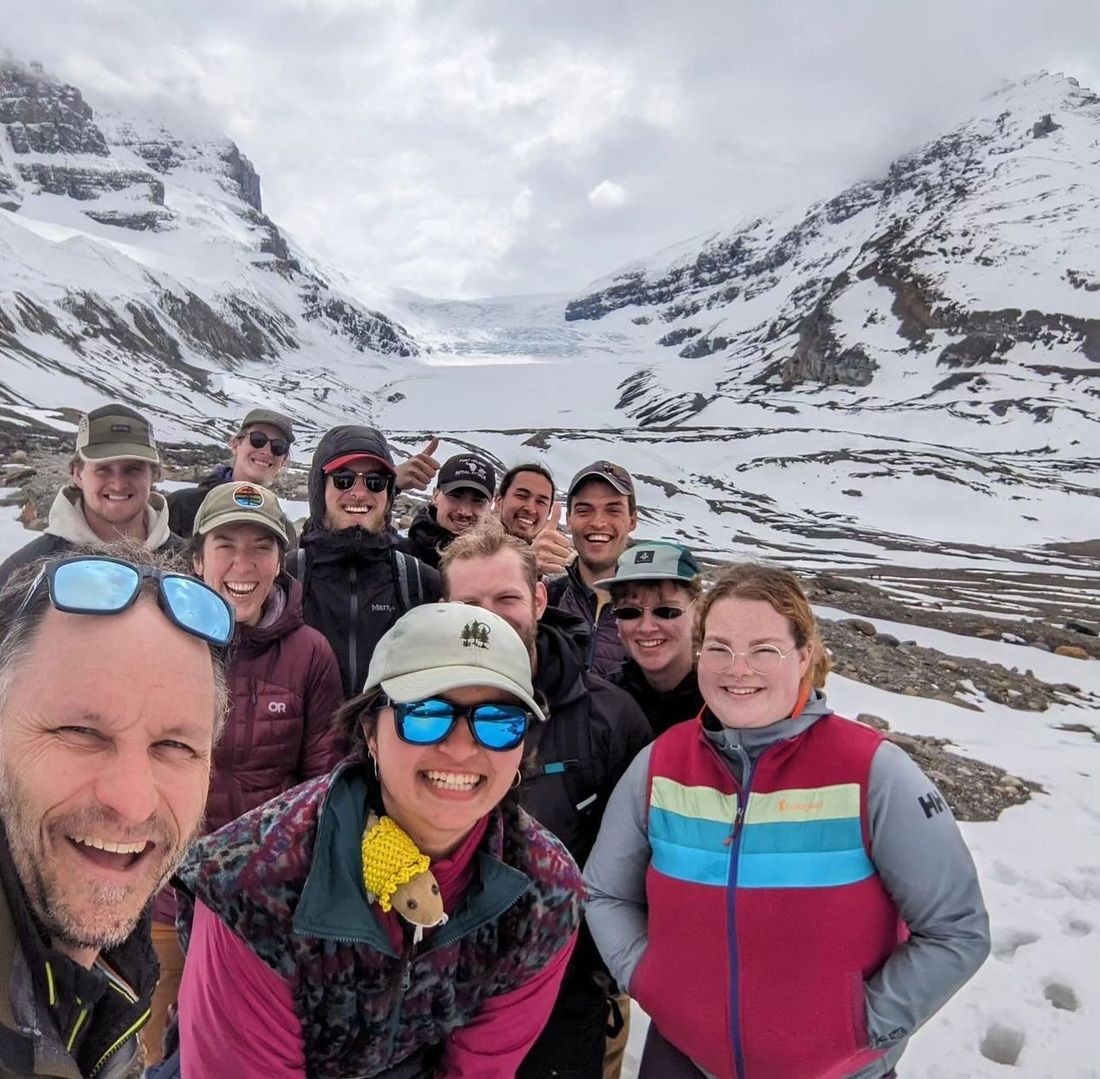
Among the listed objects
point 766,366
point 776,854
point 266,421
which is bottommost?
point 776,854

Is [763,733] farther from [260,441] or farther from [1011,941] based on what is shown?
[260,441]

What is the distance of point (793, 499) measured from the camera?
50.8 meters

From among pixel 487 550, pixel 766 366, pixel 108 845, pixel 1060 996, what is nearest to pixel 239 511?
pixel 487 550

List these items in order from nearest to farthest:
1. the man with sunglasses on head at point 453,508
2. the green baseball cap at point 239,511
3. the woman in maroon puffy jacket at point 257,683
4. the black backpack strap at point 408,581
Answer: the woman in maroon puffy jacket at point 257,683
the green baseball cap at point 239,511
the black backpack strap at point 408,581
the man with sunglasses on head at point 453,508

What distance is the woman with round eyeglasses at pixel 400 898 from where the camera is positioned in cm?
196

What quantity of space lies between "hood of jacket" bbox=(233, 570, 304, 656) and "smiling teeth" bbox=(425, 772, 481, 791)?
62.0 inches

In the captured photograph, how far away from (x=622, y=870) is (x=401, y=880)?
3.80ft

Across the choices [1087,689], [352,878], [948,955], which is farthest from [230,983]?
[1087,689]

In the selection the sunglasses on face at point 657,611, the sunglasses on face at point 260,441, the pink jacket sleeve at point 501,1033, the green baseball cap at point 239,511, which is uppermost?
the sunglasses on face at point 260,441

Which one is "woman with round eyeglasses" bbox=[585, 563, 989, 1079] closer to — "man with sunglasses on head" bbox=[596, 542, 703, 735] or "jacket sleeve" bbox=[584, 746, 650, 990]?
"jacket sleeve" bbox=[584, 746, 650, 990]

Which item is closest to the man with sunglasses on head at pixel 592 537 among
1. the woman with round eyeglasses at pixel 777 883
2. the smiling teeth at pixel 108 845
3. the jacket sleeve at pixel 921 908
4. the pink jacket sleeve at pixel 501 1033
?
the woman with round eyeglasses at pixel 777 883

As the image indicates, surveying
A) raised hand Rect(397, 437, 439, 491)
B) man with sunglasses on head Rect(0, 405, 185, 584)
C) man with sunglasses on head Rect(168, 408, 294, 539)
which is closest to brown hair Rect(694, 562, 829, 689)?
raised hand Rect(397, 437, 439, 491)

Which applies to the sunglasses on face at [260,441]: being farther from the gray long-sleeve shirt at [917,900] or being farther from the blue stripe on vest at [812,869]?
the blue stripe on vest at [812,869]

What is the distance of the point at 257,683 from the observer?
128 inches
